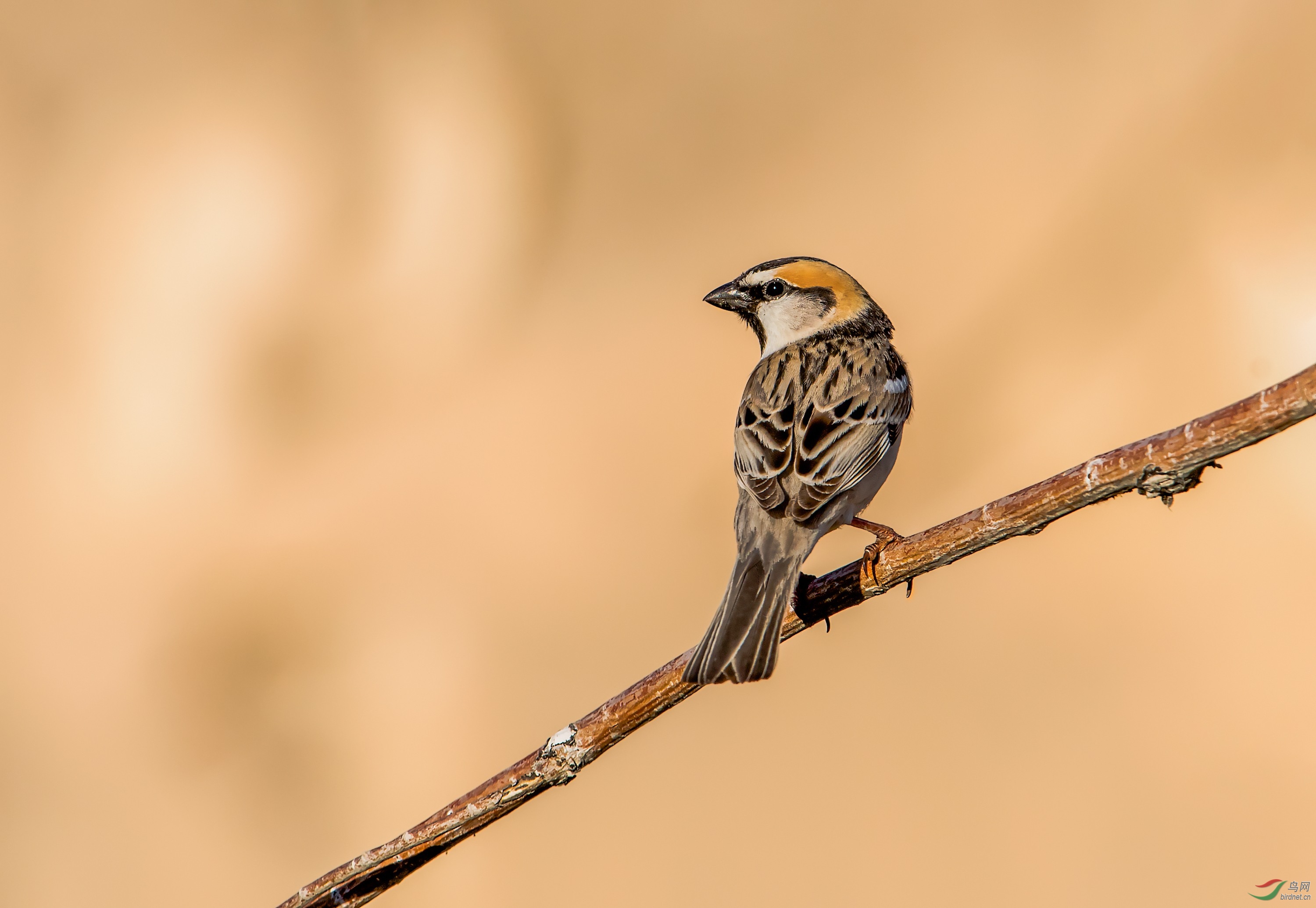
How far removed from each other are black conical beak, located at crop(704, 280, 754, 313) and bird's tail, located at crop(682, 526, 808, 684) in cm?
119

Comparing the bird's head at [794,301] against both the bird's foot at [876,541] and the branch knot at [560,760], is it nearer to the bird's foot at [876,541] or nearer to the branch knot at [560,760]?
the bird's foot at [876,541]

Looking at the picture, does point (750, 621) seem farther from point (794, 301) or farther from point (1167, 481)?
point (794, 301)

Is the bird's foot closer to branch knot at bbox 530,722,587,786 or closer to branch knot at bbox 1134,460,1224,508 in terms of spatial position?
branch knot at bbox 1134,460,1224,508

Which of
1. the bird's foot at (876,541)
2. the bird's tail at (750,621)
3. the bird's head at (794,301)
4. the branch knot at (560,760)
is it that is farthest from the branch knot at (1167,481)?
the bird's head at (794,301)

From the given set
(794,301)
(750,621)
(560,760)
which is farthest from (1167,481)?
(794,301)

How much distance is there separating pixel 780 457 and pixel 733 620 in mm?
626

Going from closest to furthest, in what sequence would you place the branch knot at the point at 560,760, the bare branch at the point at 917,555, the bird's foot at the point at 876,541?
the bare branch at the point at 917,555 < the branch knot at the point at 560,760 < the bird's foot at the point at 876,541

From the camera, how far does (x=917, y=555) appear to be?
1796mm

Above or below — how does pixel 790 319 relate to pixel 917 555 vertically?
above

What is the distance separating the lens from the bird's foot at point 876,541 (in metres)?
1.95

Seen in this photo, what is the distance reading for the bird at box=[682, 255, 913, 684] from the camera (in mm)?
2002

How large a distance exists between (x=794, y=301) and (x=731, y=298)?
0.21 meters

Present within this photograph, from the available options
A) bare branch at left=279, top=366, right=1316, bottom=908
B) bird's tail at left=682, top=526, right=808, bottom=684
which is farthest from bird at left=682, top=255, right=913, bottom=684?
bare branch at left=279, top=366, right=1316, bottom=908

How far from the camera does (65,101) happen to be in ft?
13.8
